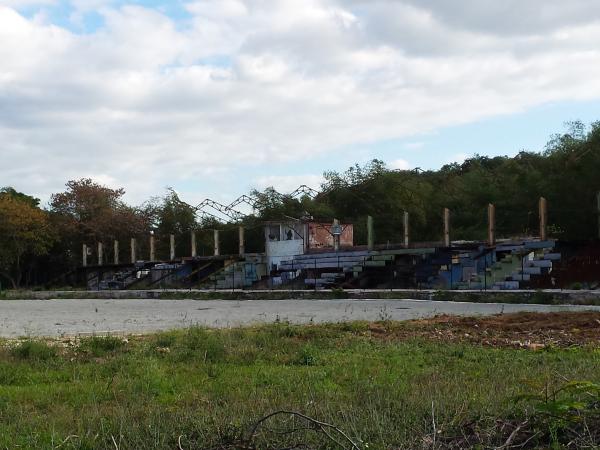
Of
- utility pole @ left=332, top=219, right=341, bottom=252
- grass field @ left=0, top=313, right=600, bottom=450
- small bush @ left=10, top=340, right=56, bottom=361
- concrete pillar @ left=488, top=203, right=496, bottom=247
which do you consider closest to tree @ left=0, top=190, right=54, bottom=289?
utility pole @ left=332, top=219, right=341, bottom=252

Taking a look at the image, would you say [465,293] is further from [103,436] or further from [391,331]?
[103,436]

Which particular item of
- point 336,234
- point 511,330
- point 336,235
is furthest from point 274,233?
point 511,330

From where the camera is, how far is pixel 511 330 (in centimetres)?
1383

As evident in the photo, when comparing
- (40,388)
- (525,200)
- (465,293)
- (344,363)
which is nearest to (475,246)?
(525,200)

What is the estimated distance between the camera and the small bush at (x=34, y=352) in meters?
10.5

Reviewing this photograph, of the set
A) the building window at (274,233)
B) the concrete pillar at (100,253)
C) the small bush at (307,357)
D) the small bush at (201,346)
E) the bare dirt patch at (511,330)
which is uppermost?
the building window at (274,233)

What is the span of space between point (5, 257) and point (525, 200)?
44.1 m

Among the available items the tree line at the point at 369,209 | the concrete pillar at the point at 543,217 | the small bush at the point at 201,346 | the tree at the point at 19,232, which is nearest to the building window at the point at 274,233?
the tree line at the point at 369,209

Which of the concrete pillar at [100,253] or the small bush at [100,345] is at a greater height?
the concrete pillar at [100,253]

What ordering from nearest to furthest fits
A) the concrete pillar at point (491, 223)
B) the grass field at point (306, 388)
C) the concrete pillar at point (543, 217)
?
the grass field at point (306, 388)
the concrete pillar at point (543, 217)
the concrete pillar at point (491, 223)

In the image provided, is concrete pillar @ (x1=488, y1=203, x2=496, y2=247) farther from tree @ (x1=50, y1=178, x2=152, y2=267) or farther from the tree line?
tree @ (x1=50, y1=178, x2=152, y2=267)

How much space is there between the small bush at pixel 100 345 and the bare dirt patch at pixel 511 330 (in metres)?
4.69

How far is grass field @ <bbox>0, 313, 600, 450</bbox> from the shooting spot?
4.79 meters

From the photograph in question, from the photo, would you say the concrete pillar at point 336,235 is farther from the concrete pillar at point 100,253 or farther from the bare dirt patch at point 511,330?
the bare dirt patch at point 511,330
